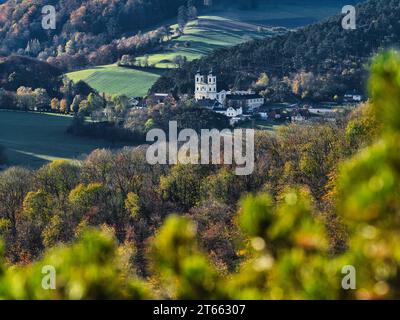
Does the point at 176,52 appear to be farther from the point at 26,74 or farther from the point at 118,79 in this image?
the point at 26,74

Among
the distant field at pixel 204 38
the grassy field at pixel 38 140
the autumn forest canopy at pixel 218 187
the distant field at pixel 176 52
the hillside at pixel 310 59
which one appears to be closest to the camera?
the autumn forest canopy at pixel 218 187

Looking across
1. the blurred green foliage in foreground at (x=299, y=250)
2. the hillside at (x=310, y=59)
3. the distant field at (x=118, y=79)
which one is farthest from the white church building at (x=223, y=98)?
the blurred green foliage in foreground at (x=299, y=250)

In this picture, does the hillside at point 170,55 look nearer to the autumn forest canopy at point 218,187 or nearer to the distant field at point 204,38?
the distant field at point 204,38

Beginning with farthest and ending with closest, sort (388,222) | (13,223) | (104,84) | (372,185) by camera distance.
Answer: (104,84), (13,223), (388,222), (372,185)

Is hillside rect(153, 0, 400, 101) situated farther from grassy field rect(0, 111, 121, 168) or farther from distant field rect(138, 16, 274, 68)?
grassy field rect(0, 111, 121, 168)

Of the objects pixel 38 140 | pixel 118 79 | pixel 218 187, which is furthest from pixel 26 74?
pixel 218 187
